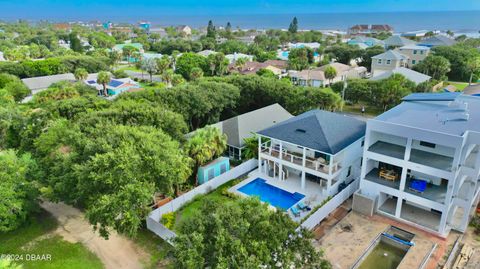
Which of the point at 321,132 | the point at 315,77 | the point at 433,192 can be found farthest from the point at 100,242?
the point at 315,77

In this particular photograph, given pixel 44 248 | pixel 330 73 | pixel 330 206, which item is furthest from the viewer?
pixel 330 73

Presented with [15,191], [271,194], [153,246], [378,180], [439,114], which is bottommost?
[271,194]

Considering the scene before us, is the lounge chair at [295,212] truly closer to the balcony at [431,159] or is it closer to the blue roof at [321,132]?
the blue roof at [321,132]

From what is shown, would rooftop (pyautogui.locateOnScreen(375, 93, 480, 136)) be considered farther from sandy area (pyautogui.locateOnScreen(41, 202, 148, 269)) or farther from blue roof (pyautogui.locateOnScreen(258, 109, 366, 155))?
sandy area (pyautogui.locateOnScreen(41, 202, 148, 269))

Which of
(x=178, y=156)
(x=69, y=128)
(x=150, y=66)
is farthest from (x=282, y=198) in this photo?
(x=150, y=66)

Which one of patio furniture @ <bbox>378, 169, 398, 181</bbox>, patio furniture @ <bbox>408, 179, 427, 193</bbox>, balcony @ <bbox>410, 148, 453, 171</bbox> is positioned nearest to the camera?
balcony @ <bbox>410, 148, 453, 171</bbox>

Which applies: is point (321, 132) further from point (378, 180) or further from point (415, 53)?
Answer: point (415, 53)

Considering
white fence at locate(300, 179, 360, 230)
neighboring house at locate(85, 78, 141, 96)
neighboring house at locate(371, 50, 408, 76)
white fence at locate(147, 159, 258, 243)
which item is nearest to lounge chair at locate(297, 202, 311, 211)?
white fence at locate(300, 179, 360, 230)
